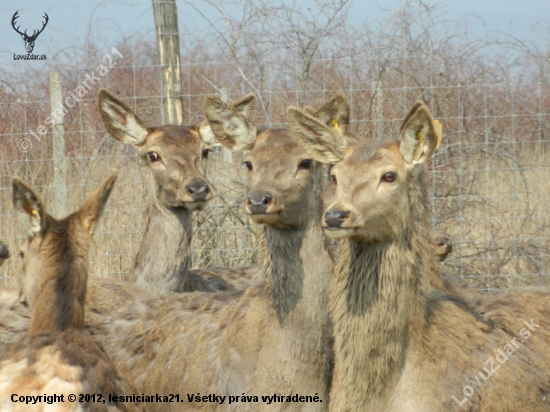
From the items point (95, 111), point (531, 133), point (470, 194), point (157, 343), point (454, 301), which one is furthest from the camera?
point (95, 111)

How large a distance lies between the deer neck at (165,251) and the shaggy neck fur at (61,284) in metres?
2.69

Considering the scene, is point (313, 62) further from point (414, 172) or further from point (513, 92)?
point (414, 172)

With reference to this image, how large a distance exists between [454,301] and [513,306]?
0.45 meters

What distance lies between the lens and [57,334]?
4469 millimetres

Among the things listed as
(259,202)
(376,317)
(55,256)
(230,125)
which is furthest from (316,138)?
(55,256)

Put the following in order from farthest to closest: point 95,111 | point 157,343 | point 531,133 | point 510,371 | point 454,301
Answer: point 95,111 < point 531,133 < point 157,343 < point 454,301 < point 510,371

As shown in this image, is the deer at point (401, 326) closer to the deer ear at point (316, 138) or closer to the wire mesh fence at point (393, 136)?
the deer ear at point (316, 138)

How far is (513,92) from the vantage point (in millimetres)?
10617

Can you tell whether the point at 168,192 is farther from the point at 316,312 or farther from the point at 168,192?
the point at 316,312

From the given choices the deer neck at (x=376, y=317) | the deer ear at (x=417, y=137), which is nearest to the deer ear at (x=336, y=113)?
the deer ear at (x=417, y=137)

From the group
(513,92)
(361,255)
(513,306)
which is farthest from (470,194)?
(361,255)

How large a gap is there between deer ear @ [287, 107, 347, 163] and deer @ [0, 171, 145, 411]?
1.29 metres

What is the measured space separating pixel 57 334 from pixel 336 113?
9.78 ft

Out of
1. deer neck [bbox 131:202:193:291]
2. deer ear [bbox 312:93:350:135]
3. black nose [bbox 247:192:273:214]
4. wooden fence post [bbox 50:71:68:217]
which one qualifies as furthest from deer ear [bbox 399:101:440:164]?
wooden fence post [bbox 50:71:68:217]
